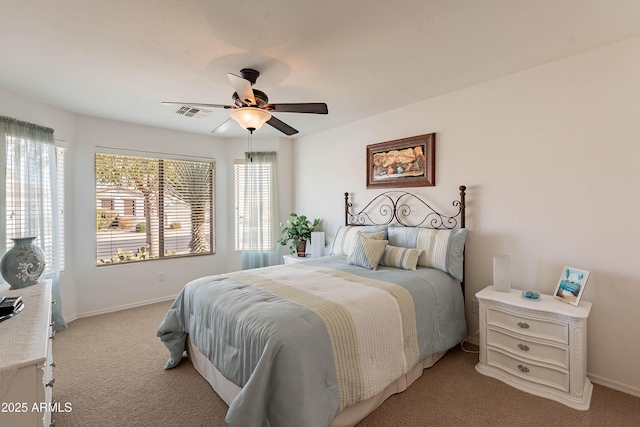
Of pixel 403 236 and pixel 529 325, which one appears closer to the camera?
pixel 529 325

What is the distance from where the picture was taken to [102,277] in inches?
160

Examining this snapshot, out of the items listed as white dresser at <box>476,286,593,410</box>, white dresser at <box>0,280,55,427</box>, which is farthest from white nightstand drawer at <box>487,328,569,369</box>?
white dresser at <box>0,280,55,427</box>

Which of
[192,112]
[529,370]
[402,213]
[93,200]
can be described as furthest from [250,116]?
[93,200]

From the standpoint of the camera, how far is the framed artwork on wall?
3.33 meters

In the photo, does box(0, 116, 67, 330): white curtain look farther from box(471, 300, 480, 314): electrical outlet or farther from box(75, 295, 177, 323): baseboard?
box(471, 300, 480, 314): electrical outlet

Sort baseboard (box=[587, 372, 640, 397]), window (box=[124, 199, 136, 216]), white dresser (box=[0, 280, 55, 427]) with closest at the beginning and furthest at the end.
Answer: white dresser (box=[0, 280, 55, 427]), baseboard (box=[587, 372, 640, 397]), window (box=[124, 199, 136, 216])

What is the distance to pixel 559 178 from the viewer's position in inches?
98.1

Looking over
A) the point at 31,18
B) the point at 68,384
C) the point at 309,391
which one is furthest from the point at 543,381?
the point at 31,18

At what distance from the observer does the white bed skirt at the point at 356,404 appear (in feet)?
6.07

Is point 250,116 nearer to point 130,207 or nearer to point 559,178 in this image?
point 559,178

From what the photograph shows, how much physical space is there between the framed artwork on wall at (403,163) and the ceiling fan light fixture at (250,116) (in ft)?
5.77

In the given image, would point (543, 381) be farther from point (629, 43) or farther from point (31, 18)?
point (31, 18)

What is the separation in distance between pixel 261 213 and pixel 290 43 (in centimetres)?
322

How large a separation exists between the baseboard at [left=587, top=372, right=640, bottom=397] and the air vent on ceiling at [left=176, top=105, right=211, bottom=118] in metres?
4.55
